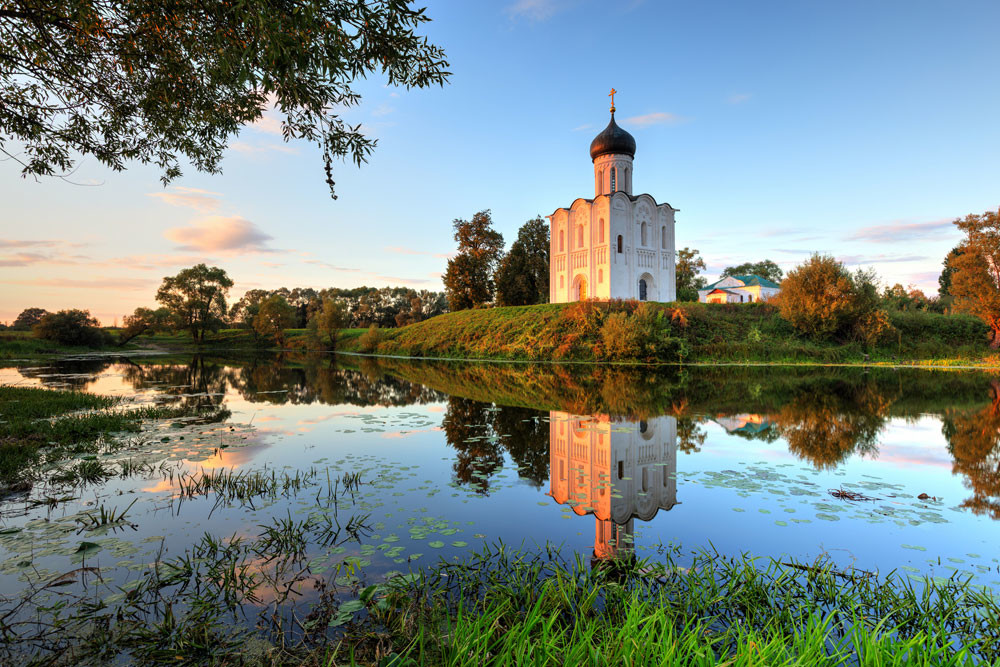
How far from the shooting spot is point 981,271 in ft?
113

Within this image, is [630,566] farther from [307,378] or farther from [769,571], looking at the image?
[307,378]

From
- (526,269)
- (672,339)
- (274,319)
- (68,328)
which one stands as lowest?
(672,339)

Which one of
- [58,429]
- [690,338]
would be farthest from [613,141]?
[58,429]

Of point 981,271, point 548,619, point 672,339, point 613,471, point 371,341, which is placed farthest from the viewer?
point 371,341

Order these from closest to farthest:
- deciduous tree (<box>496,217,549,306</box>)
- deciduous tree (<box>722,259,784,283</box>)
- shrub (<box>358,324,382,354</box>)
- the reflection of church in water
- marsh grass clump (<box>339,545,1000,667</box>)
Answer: marsh grass clump (<box>339,545,1000,667</box>)
the reflection of church in water
shrub (<box>358,324,382,354</box>)
deciduous tree (<box>496,217,549,306</box>)
deciduous tree (<box>722,259,784,283</box>)

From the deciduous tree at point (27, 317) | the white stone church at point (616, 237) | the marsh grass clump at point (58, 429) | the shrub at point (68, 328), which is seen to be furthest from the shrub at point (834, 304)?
the deciduous tree at point (27, 317)

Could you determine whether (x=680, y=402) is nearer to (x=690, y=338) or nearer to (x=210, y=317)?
(x=690, y=338)

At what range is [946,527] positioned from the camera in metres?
4.95

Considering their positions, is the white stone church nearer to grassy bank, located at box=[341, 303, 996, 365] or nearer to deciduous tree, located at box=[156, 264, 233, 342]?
grassy bank, located at box=[341, 303, 996, 365]

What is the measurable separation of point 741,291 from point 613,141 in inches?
1218

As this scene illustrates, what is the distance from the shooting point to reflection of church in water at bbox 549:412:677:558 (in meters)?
5.22

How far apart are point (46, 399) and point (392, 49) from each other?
1358 centimetres

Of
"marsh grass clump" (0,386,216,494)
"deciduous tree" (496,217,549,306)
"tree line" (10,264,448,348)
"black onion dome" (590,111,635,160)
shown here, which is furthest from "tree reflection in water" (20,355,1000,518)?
"tree line" (10,264,448,348)

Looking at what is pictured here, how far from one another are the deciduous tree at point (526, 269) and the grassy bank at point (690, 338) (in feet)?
41.8
